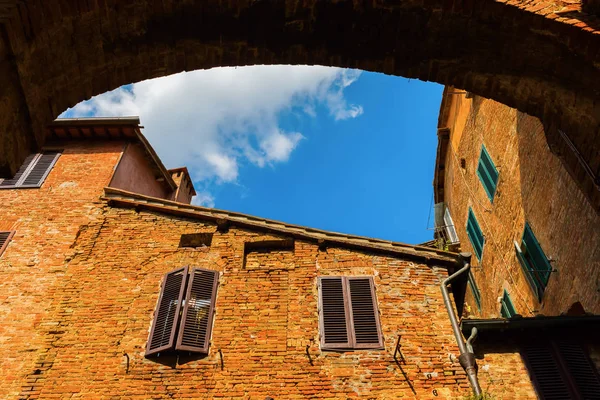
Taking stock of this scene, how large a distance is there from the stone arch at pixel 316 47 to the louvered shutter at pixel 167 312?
4.94 metres

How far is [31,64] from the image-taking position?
421 cm

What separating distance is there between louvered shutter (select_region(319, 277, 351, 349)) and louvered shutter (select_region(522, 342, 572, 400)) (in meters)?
2.98

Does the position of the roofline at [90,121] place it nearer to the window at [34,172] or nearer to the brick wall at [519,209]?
the window at [34,172]

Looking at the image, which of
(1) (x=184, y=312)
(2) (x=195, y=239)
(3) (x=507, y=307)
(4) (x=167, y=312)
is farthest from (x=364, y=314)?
(3) (x=507, y=307)

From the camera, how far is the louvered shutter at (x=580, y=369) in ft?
25.6

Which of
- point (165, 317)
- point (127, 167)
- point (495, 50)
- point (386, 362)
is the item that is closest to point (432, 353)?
point (386, 362)

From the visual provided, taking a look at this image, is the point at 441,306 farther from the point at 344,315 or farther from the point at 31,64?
Result: the point at 31,64

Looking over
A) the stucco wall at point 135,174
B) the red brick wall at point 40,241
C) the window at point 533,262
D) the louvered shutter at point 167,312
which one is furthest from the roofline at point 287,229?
the window at point 533,262

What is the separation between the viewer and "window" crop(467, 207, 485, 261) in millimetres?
15116

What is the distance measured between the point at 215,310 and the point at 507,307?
8096mm

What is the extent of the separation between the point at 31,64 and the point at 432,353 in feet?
23.4

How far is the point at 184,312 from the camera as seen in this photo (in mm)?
8969

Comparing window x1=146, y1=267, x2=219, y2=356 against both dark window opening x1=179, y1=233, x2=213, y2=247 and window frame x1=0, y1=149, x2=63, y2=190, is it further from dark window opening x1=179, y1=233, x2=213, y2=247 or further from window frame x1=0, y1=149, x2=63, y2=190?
window frame x1=0, y1=149, x2=63, y2=190

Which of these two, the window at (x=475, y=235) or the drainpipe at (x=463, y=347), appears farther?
the window at (x=475, y=235)
